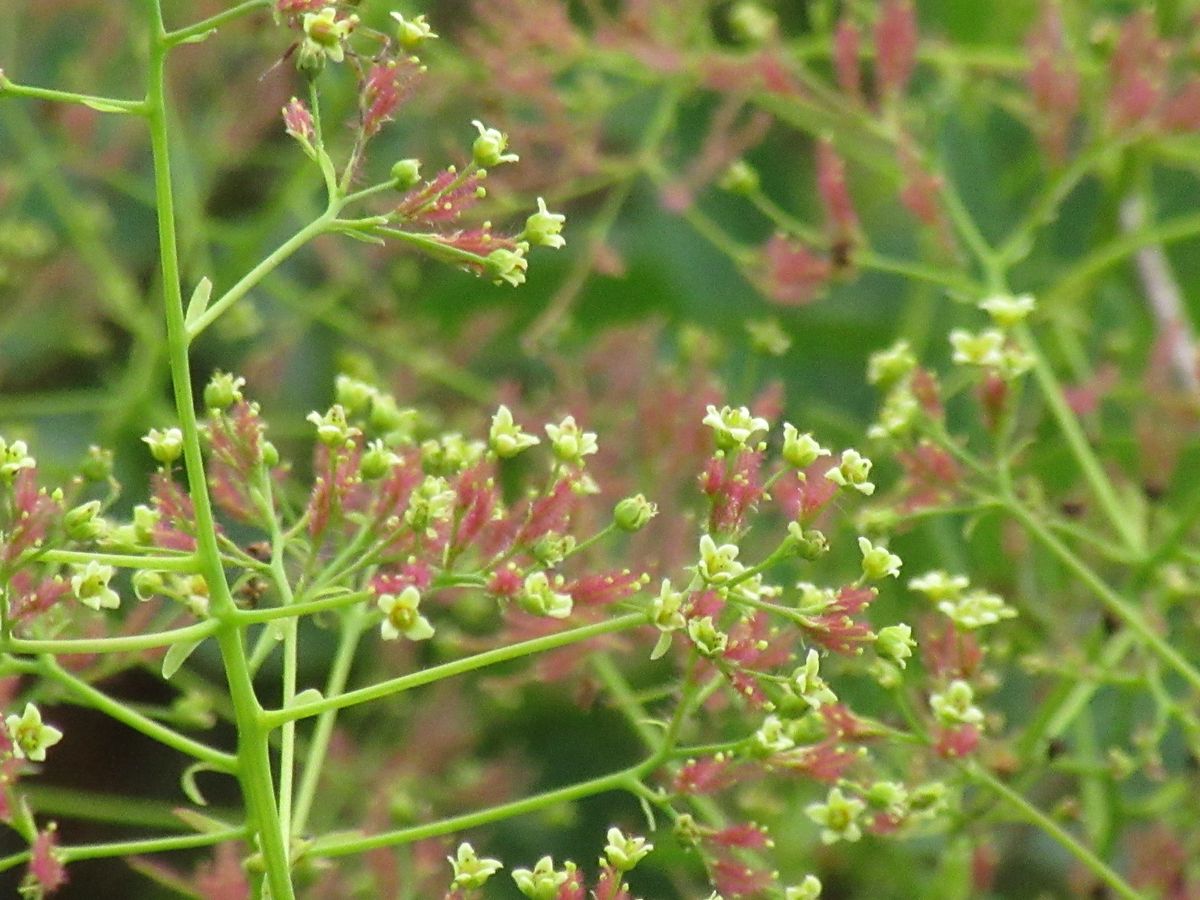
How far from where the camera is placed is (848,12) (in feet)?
5.53

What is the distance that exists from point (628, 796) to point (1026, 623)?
1.10 feet

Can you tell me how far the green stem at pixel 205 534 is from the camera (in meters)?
0.63

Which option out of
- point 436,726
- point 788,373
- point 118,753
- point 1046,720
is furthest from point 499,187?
point 118,753

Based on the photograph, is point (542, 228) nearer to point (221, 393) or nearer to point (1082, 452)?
point (221, 393)

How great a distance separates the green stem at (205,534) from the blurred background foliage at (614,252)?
21.0 inches

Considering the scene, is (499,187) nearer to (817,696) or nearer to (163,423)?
(163,423)

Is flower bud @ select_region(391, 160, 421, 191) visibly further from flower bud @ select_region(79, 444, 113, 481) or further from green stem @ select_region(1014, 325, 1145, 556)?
green stem @ select_region(1014, 325, 1145, 556)

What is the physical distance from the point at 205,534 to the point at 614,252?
0.93 metres

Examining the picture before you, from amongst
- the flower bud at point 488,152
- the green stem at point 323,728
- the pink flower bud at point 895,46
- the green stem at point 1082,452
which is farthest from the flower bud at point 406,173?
the pink flower bud at point 895,46

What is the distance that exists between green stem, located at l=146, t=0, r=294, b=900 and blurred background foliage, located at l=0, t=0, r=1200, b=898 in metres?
0.53

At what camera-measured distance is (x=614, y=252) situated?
1.55 m

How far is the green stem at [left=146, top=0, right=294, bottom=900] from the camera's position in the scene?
0.63m

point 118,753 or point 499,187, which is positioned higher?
point 499,187

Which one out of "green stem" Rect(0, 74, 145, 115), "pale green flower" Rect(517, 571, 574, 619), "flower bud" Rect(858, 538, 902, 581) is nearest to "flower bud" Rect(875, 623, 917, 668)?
"flower bud" Rect(858, 538, 902, 581)
